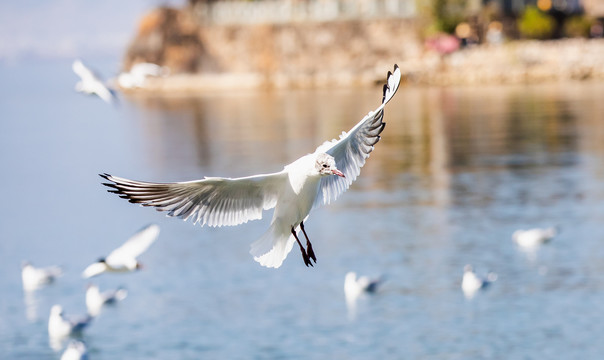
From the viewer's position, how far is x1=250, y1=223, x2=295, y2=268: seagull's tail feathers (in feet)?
34.0

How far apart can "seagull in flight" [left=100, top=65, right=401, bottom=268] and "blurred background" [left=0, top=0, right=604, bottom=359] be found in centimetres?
815

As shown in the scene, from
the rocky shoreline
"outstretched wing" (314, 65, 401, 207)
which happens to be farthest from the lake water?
the rocky shoreline

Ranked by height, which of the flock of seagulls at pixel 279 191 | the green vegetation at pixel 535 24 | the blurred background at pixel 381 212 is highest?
the flock of seagulls at pixel 279 191

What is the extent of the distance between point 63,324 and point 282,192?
10.0 metres

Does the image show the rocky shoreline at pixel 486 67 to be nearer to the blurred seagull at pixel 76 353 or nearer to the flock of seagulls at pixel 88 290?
the flock of seagulls at pixel 88 290

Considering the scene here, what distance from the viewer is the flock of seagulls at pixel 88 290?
1638cm

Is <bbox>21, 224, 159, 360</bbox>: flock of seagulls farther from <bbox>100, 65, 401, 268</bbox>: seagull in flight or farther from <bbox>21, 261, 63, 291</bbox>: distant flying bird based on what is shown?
<bbox>100, 65, 401, 268</bbox>: seagull in flight

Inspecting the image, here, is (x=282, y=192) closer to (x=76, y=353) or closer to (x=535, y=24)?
(x=76, y=353)

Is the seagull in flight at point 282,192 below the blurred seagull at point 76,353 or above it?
above

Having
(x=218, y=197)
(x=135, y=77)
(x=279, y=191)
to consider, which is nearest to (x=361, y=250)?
(x=135, y=77)

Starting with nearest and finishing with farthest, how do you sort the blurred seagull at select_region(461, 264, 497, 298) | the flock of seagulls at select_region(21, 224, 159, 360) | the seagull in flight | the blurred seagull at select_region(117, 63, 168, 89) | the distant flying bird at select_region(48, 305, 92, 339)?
the seagull in flight, the flock of seagulls at select_region(21, 224, 159, 360), the blurred seagull at select_region(117, 63, 168, 89), the distant flying bird at select_region(48, 305, 92, 339), the blurred seagull at select_region(461, 264, 497, 298)

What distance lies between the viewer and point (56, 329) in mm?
19922

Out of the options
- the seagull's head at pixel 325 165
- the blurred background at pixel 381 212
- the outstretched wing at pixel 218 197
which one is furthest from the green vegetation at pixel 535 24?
the seagull's head at pixel 325 165

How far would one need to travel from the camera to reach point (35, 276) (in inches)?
923
